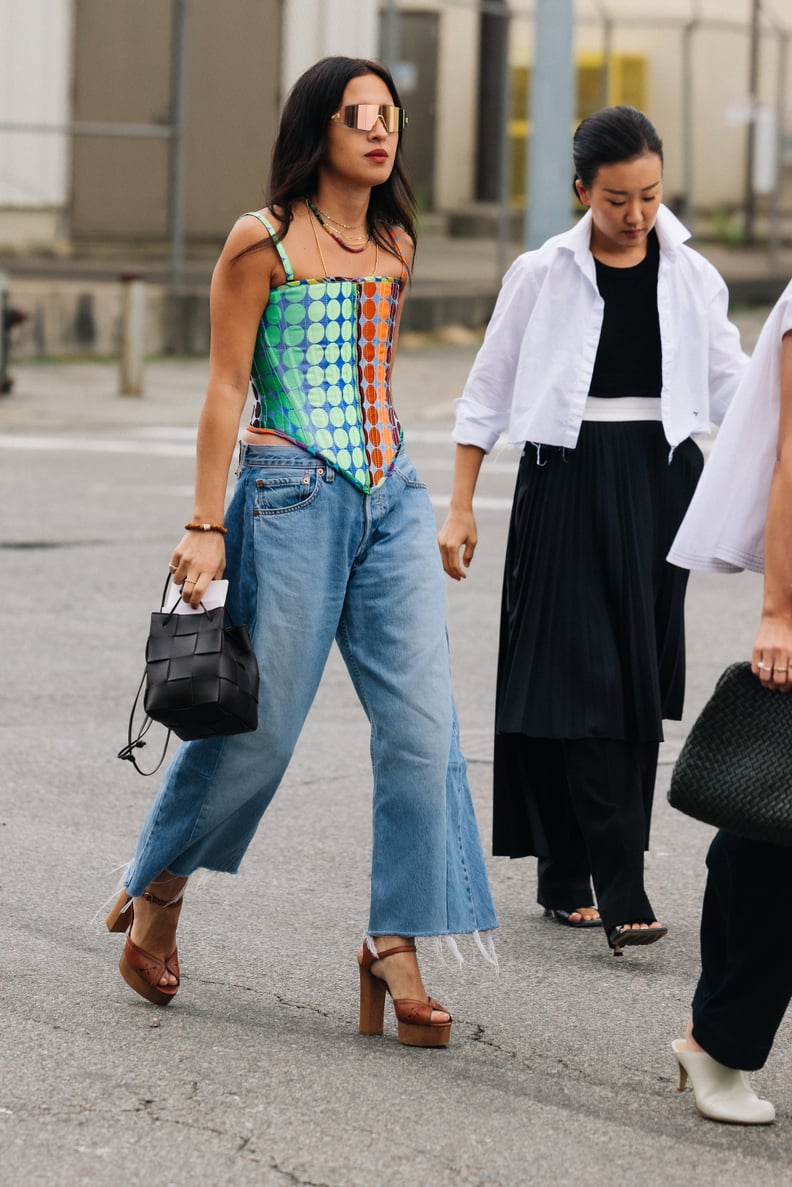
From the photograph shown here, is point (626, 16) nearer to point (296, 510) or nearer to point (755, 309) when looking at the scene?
point (755, 309)

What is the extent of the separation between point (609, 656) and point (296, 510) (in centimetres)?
100

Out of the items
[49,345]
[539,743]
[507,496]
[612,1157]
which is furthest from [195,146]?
[612,1157]

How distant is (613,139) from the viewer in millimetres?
4570

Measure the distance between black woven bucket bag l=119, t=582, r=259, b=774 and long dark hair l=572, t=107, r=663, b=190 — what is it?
1372 mm

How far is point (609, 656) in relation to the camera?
4.75 m

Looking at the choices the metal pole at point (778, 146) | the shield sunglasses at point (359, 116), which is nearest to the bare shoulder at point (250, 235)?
the shield sunglasses at point (359, 116)

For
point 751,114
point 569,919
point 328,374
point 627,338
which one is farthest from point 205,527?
point 751,114

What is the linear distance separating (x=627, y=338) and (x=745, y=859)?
151 cm

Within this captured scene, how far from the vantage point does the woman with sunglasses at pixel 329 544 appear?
4059 mm

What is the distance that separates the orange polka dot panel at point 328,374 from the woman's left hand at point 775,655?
913 mm

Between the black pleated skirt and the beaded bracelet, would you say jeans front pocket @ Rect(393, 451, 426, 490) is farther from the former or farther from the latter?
the black pleated skirt

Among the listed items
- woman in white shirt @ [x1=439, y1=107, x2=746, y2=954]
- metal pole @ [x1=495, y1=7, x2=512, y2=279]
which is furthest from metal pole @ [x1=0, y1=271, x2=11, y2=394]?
woman in white shirt @ [x1=439, y1=107, x2=746, y2=954]

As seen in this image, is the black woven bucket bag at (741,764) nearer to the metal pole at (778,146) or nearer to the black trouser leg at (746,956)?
the black trouser leg at (746,956)

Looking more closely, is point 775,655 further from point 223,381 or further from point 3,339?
point 3,339
